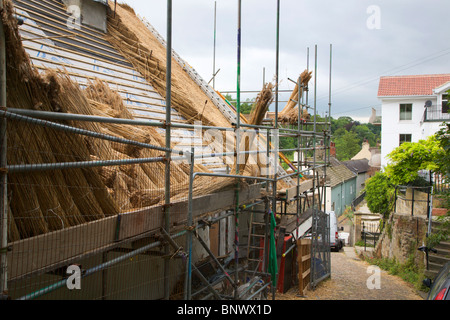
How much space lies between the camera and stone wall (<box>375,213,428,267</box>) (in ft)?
36.4

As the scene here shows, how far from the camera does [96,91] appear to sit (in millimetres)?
5707

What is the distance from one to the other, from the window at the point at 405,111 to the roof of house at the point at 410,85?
2.92 ft

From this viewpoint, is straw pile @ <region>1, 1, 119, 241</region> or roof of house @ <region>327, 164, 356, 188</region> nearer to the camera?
straw pile @ <region>1, 1, 119, 241</region>

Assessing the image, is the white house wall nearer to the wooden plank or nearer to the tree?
the wooden plank

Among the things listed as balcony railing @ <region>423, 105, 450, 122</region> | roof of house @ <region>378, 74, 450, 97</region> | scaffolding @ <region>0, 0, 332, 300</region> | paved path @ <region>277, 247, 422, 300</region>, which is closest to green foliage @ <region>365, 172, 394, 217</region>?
balcony railing @ <region>423, 105, 450, 122</region>

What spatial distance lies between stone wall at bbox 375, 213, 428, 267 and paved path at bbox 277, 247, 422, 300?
80 centimetres

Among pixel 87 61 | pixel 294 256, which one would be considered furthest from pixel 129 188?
pixel 294 256

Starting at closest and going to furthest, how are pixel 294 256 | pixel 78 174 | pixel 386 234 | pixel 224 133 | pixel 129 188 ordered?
1. pixel 78 174
2. pixel 129 188
3. pixel 224 133
4. pixel 294 256
5. pixel 386 234

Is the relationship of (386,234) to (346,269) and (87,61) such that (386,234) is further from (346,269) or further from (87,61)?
(87,61)

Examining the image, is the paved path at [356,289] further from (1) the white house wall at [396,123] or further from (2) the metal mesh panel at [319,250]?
(1) the white house wall at [396,123]

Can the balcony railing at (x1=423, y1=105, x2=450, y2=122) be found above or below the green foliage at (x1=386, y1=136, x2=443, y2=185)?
above

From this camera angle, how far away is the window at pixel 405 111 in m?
27.2

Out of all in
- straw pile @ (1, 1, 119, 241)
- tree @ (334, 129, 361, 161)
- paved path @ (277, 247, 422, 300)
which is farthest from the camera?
tree @ (334, 129, 361, 161)
